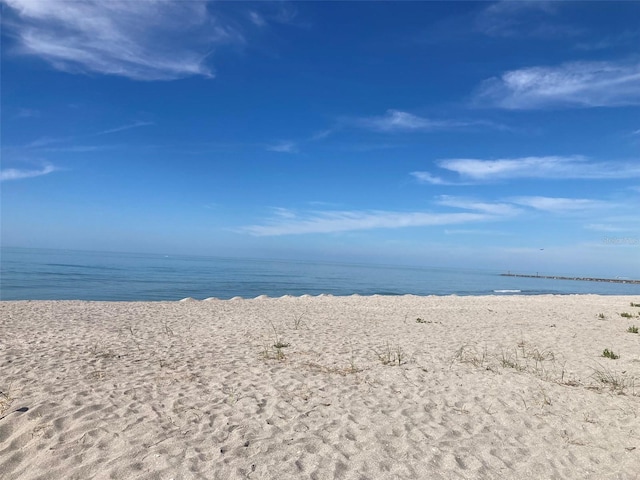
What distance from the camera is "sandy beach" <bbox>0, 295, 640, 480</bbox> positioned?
4.32 meters

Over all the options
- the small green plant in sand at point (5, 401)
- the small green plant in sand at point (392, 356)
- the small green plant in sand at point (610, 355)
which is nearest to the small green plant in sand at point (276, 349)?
the small green plant in sand at point (392, 356)

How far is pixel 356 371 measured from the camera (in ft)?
25.4

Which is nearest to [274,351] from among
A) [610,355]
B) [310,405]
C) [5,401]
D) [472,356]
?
[310,405]

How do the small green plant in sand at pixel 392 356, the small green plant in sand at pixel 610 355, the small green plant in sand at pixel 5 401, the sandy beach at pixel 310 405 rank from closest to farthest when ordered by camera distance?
the sandy beach at pixel 310 405
the small green plant in sand at pixel 5 401
the small green plant in sand at pixel 392 356
the small green plant in sand at pixel 610 355

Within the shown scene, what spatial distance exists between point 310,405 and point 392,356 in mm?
3666

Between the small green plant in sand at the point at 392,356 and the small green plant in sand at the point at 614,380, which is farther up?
the small green plant in sand at the point at 614,380

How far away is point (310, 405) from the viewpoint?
5.89 metres

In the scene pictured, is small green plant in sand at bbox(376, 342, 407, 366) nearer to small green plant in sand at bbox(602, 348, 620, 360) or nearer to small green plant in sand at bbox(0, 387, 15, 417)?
small green plant in sand at bbox(602, 348, 620, 360)

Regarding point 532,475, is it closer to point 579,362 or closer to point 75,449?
point 75,449

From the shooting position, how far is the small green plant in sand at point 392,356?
27.7 ft

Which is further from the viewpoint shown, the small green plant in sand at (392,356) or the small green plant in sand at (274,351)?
the small green plant in sand at (274,351)

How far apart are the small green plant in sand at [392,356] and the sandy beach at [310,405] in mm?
64

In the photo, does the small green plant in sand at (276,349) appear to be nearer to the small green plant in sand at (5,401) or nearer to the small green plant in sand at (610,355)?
the small green plant in sand at (5,401)

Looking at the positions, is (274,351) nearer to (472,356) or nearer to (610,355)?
(472,356)
